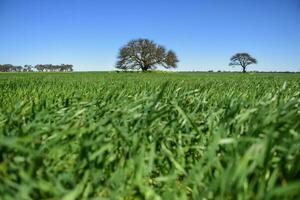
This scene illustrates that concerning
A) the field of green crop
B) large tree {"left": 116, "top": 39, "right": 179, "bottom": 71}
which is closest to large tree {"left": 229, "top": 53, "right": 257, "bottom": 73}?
large tree {"left": 116, "top": 39, "right": 179, "bottom": 71}

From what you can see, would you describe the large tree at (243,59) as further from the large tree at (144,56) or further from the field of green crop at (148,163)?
the field of green crop at (148,163)

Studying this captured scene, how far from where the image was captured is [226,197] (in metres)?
1.47

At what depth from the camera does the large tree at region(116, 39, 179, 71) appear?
284ft

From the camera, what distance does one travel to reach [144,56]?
287ft

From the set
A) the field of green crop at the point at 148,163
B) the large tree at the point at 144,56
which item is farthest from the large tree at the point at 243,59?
the field of green crop at the point at 148,163

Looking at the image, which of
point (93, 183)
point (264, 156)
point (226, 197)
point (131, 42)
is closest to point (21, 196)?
point (93, 183)

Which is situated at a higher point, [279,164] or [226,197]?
[279,164]

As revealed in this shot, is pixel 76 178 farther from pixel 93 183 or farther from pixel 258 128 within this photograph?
pixel 258 128

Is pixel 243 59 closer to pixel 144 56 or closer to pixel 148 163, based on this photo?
pixel 144 56

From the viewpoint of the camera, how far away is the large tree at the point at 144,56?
86.4 meters

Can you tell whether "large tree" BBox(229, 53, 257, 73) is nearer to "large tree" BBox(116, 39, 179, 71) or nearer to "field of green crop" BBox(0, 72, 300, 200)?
"large tree" BBox(116, 39, 179, 71)

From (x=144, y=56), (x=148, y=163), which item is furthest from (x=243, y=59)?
(x=148, y=163)

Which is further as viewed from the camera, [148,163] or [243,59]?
[243,59]

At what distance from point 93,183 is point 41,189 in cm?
24
